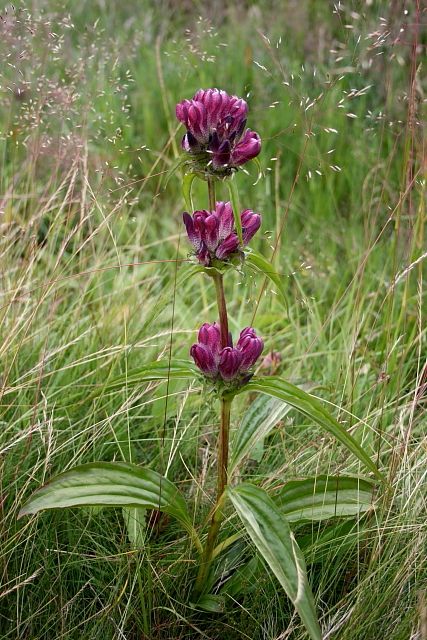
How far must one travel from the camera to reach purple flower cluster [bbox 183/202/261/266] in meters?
1.52

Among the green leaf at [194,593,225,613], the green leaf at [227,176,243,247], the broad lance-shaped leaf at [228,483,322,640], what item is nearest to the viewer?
the broad lance-shaped leaf at [228,483,322,640]

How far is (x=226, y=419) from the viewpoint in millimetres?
1586

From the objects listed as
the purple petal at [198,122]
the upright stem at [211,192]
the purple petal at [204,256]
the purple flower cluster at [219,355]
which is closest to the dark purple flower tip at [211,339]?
the purple flower cluster at [219,355]

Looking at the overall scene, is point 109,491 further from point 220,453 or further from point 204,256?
point 204,256

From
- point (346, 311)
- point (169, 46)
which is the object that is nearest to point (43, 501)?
point (346, 311)

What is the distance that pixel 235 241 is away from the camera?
152 centimetres

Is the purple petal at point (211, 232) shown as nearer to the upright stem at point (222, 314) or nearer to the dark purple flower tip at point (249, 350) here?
the upright stem at point (222, 314)

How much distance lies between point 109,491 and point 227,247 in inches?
17.7

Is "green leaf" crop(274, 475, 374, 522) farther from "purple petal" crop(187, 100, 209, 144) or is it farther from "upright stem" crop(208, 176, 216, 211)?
"purple petal" crop(187, 100, 209, 144)

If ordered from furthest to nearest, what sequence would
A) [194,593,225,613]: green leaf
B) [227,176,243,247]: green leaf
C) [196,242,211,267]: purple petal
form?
1. [194,593,225,613]: green leaf
2. [196,242,211,267]: purple petal
3. [227,176,243,247]: green leaf

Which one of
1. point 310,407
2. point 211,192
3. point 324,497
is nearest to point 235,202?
point 211,192

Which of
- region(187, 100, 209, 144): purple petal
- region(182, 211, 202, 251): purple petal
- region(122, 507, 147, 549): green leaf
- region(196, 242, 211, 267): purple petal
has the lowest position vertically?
region(122, 507, 147, 549): green leaf

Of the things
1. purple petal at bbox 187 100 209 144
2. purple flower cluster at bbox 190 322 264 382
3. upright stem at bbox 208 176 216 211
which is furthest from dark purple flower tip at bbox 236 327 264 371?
purple petal at bbox 187 100 209 144

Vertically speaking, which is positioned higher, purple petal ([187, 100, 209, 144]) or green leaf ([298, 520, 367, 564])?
purple petal ([187, 100, 209, 144])
